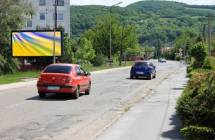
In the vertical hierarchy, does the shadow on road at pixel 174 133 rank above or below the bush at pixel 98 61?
above

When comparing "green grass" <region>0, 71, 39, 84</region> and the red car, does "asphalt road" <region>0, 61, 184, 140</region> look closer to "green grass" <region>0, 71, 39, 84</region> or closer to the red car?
the red car

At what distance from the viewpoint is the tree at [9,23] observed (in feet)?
191

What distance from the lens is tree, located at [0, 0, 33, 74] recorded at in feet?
191

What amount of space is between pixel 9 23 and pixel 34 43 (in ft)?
13.0

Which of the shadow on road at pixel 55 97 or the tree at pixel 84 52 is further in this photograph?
the tree at pixel 84 52

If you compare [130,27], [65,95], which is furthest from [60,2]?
[65,95]

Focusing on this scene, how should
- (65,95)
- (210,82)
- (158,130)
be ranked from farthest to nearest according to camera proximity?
(65,95) < (158,130) < (210,82)

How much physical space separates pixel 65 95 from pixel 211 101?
15327mm

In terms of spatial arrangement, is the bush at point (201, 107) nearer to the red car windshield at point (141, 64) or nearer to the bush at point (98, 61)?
the red car windshield at point (141, 64)

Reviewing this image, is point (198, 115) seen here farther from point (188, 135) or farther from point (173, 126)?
point (173, 126)

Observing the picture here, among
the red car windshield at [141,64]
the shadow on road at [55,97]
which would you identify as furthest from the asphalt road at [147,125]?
the red car windshield at [141,64]

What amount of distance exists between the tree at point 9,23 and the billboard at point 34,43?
1603mm

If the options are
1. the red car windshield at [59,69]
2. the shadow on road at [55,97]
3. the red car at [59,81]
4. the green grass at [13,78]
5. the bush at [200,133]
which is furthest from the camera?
the green grass at [13,78]

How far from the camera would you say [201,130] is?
10570 mm
